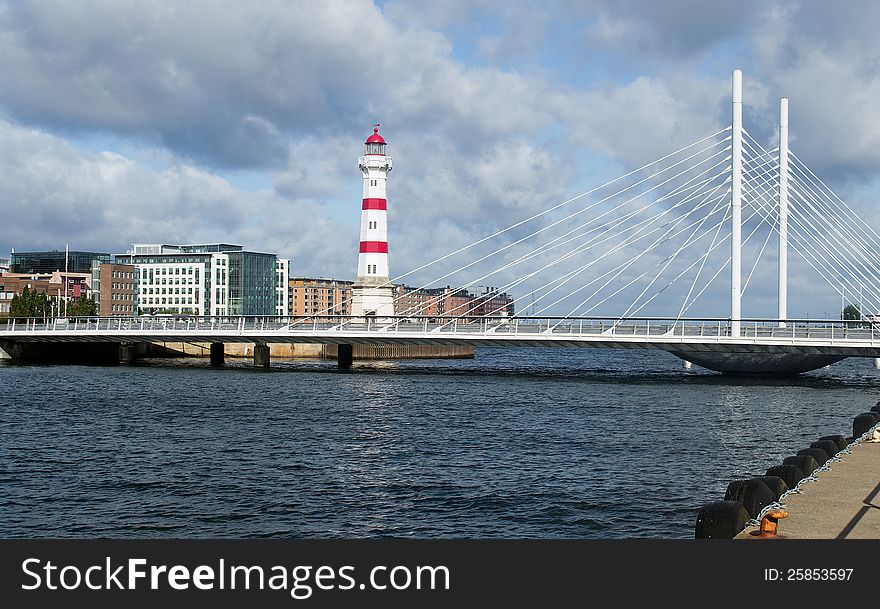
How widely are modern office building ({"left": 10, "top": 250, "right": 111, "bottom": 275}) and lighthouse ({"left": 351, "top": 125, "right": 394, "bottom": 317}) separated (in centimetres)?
11872

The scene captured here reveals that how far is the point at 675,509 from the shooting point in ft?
70.7

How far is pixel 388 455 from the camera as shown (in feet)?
99.3

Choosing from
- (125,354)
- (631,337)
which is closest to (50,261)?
(125,354)

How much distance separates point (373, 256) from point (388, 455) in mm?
52189

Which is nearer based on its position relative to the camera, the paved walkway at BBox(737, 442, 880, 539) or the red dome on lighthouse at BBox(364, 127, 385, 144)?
the paved walkway at BBox(737, 442, 880, 539)

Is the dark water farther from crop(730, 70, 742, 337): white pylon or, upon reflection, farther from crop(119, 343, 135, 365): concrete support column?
crop(119, 343, 135, 365): concrete support column

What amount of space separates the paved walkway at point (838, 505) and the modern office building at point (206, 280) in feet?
463

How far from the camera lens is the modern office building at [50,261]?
627ft

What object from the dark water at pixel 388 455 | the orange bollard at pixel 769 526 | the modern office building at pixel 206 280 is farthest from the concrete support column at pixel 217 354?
the modern office building at pixel 206 280

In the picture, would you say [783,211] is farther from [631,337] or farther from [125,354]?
[125,354]

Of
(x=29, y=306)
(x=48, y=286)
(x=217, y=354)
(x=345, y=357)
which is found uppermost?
(x=48, y=286)

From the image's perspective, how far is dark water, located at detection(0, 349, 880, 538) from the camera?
20.9 meters

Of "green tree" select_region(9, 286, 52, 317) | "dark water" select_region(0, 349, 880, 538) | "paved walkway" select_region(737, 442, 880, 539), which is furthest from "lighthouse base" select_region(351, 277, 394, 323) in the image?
"paved walkway" select_region(737, 442, 880, 539)
